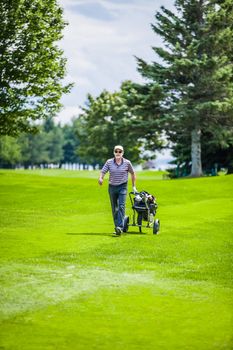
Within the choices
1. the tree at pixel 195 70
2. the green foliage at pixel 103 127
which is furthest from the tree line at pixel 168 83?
the green foliage at pixel 103 127

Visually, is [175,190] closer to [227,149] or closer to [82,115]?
[227,149]

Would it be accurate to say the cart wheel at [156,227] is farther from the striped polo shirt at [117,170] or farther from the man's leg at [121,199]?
the striped polo shirt at [117,170]

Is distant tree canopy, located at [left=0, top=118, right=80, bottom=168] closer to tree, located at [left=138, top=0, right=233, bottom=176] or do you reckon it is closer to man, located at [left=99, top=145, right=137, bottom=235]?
tree, located at [left=138, top=0, right=233, bottom=176]

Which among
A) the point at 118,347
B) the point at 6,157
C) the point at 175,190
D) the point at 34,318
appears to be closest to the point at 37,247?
the point at 34,318

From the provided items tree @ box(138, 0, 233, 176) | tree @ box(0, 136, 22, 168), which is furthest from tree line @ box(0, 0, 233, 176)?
tree @ box(0, 136, 22, 168)

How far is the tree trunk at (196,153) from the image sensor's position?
1954 inches

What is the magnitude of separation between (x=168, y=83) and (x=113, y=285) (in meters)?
42.3

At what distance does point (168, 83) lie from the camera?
50438 mm

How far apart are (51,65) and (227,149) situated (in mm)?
18475

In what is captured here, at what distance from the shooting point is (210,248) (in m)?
13.6

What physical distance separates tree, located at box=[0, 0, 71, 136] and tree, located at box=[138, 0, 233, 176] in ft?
32.7

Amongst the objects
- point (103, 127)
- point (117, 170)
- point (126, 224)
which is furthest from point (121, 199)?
point (103, 127)

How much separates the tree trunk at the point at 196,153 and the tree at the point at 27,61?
12690mm

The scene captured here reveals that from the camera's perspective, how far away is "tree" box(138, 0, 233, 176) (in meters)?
48.6
